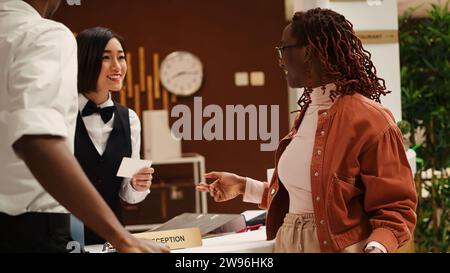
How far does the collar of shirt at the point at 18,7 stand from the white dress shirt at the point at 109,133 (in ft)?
0.94

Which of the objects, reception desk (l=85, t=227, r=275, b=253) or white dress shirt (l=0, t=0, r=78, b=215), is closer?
white dress shirt (l=0, t=0, r=78, b=215)

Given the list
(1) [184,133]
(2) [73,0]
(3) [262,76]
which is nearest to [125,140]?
(1) [184,133]

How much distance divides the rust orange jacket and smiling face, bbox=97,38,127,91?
45cm

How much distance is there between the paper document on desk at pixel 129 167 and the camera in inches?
57.1

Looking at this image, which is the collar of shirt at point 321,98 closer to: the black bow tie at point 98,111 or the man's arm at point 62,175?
the black bow tie at point 98,111

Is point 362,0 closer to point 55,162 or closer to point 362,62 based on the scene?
point 362,62

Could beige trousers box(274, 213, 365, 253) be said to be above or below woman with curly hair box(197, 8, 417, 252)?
below

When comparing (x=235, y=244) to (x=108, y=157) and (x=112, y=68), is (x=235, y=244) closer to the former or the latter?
(x=108, y=157)

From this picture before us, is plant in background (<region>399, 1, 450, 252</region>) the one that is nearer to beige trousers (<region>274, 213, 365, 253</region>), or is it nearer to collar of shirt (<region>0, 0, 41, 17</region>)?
beige trousers (<region>274, 213, 365, 253</region>)

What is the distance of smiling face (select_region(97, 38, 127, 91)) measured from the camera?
4.65 feet

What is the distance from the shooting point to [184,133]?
1.55 metres

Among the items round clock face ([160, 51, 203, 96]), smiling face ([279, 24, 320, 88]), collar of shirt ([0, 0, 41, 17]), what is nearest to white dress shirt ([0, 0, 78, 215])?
collar of shirt ([0, 0, 41, 17])

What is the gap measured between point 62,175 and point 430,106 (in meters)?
3.03

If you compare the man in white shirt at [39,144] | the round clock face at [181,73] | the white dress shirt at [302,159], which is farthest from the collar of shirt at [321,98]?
the man in white shirt at [39,144]
